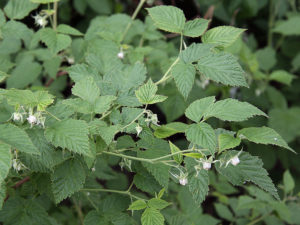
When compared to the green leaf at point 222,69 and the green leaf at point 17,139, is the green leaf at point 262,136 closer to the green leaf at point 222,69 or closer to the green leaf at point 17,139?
the green leaf at point 222,69

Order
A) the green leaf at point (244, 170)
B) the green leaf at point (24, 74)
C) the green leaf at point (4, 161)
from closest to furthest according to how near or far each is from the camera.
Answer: the green leaf at point (4, 161) < the green leaf at point (244, 170) < the green leaf at point (24, 74)

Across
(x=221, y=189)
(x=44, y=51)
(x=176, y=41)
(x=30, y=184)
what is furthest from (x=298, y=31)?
(x=30, y=184)

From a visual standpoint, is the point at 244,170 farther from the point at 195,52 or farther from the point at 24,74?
the point at 24,74

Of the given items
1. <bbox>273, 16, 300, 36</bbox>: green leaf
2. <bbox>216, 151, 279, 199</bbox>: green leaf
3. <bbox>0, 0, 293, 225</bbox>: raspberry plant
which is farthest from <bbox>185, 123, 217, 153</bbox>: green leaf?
<bbox>273, 16, 300, 36</bbox>: green leaf

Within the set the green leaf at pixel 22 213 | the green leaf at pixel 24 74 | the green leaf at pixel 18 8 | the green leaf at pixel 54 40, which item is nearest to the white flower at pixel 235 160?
the green leaf at pixel 22 213

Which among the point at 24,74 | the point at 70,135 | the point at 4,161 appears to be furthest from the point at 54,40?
the point at 4,161

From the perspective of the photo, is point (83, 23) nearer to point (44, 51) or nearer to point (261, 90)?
point (44, 51)

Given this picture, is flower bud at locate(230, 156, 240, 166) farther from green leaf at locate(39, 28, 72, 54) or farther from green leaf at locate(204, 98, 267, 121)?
green leaf at locate(39, 28, 72, 54)
